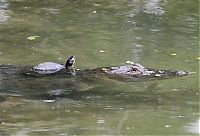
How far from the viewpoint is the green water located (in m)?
6.00

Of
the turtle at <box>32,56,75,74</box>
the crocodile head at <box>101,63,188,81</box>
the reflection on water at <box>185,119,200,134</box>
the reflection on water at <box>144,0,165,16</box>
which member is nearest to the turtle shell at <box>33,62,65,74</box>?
the turtle at <box>32,56,75,74</box>

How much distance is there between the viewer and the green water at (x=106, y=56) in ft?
19.7

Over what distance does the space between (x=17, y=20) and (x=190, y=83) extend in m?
5.64

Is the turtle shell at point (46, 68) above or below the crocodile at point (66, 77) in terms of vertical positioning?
above

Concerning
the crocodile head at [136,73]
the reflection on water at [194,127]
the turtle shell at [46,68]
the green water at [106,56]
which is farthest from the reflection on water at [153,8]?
the reflection on water at [194,127]

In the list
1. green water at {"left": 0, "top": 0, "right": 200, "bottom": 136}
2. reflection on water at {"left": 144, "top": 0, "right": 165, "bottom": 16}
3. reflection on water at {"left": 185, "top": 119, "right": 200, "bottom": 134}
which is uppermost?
reflection on water at {"left": 185, "top": 119, "right": 200, "bottom": 134}

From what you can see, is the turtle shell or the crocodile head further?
the turtle shell

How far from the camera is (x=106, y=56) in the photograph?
941 cm

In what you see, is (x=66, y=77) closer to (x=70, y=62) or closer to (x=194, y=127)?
(x=70, y=62)

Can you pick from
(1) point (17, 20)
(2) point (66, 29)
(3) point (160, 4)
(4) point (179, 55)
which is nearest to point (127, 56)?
(4) point (179, 55)

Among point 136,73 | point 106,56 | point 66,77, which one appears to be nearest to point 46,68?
point 66,77

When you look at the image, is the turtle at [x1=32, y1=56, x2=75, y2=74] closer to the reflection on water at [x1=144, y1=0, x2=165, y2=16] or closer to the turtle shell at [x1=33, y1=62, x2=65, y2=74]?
the turtle shell at [x1=33, y1=62, x2=65, y2=74]

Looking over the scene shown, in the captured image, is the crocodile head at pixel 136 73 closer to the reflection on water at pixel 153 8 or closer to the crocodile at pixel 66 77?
the crocodile at pixel 66 77

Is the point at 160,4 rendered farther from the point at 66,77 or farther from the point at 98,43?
the point at 66,77
